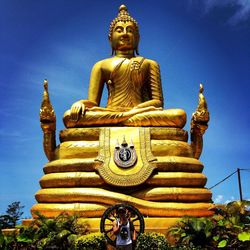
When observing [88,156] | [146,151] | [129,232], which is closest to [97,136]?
[88,156]

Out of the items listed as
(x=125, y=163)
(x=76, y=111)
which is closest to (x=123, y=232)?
(x=125, y=163)

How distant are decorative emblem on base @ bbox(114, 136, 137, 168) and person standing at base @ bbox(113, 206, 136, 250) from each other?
104 inches

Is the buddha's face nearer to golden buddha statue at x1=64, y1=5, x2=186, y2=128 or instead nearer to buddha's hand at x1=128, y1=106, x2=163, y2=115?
golden buddha statue at x1=64, y1=5, x2=186, y2=128

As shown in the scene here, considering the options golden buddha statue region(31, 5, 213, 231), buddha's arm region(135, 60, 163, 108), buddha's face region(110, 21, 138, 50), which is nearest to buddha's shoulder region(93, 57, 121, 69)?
buddha's face region(110, 21, 138, 50)

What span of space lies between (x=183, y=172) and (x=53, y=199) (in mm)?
3153

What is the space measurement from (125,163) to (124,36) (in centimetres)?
477

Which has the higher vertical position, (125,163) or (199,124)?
Answer: (199,124)

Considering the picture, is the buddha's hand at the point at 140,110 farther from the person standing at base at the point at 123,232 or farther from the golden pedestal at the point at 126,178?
the person standing at base at the point at 123,232

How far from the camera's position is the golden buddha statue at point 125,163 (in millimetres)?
9117

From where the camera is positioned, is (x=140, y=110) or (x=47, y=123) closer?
(x=47, y=123)

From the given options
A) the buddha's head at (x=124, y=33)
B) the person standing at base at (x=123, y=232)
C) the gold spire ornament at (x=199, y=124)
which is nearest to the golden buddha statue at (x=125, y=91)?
the buddha's head at (x=124, y=33)

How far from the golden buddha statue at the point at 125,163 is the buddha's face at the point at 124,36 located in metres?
2.30

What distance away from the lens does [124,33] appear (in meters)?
12.6

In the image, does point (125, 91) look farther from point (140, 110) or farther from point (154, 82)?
point (140, 110)
